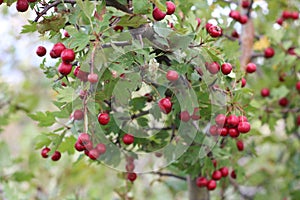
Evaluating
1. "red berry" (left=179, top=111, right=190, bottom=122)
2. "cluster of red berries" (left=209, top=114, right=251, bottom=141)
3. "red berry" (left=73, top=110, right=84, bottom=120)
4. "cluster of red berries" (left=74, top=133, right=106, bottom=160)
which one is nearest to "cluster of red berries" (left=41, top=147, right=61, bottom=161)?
"cluster of red berries" (left=74, top=133, right=106, bottom=160)

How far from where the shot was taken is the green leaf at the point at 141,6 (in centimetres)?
141

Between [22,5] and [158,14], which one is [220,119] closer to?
[158,14]

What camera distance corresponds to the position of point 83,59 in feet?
4.64

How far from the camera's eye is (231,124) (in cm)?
165

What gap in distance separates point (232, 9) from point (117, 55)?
1393mm

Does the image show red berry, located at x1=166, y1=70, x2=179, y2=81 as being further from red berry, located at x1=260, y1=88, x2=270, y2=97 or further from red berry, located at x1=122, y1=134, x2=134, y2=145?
red berry, located at x1=260, y1=88, x2=270, y2=97

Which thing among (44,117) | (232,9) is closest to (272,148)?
(232,9)

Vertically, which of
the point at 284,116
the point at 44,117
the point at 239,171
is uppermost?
the point at 44,117

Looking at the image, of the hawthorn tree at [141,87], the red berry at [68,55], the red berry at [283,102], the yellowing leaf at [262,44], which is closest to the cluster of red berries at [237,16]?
the yellowing leaf at [262,44]

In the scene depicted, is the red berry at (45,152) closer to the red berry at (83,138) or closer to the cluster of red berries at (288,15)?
the red berry at (83,138)

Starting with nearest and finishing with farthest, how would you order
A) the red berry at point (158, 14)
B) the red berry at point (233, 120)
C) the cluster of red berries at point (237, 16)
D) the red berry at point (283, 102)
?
the red berry at point (158, 14)
the red berry at point (233, 120)
the cluster of red berries at point (237, 16)
the red berry at point (283, 102)

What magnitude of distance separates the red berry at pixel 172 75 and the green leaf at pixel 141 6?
0.67 ft

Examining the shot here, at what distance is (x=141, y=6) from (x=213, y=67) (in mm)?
316

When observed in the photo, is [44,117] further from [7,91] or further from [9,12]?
[9,12]
